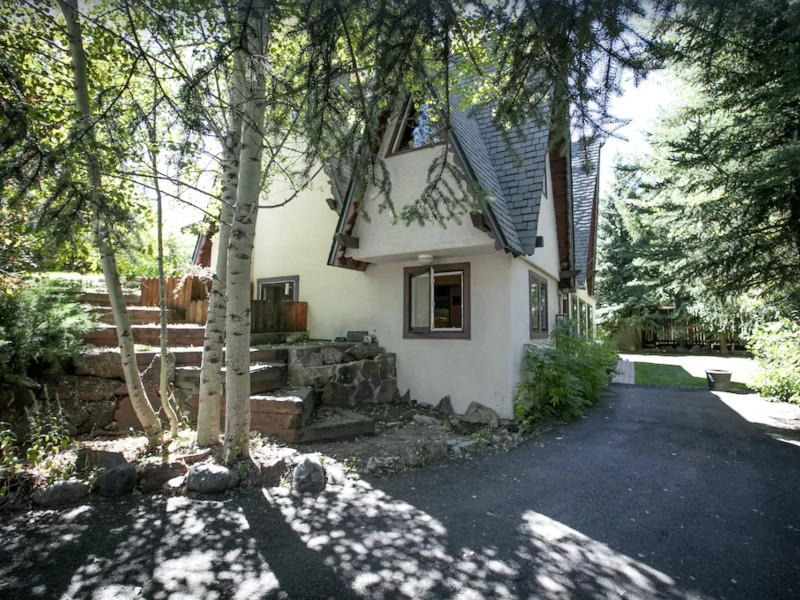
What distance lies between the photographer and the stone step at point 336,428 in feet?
Answer: 19.1

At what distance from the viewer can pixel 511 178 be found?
27.3ft

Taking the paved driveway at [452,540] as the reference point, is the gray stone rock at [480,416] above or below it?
above

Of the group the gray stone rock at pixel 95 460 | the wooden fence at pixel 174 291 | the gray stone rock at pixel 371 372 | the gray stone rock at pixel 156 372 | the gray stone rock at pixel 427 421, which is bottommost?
the gray stone rock at pixel 427 421

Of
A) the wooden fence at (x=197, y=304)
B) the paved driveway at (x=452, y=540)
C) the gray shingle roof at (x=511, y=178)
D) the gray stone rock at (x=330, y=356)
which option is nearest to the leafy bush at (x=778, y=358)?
the paved driveway at (x=452, y=540)

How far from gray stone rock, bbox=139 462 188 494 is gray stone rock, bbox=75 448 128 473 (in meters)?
0.31

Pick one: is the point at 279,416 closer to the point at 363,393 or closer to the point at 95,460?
the point at 95,460

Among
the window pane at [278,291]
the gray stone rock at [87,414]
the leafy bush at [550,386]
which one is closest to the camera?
Answer: the gray stone rock at [87,414]

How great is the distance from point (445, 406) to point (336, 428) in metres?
2.62

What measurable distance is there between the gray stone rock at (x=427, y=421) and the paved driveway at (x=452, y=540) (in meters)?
1.76

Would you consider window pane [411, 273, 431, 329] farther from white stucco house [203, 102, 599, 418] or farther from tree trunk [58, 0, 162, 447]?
tree trunk [58, 0, 162, 447]

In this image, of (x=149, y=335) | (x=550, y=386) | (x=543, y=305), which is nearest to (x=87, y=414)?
(x=149, y=335)

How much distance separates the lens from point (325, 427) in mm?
5938

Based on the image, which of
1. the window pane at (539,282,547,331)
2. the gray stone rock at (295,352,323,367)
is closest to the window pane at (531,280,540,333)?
the window pane at (539,282,547,331)

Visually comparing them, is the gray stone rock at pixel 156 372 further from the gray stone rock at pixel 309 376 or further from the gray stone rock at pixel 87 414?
the gray stone rock at pixel 309 376
